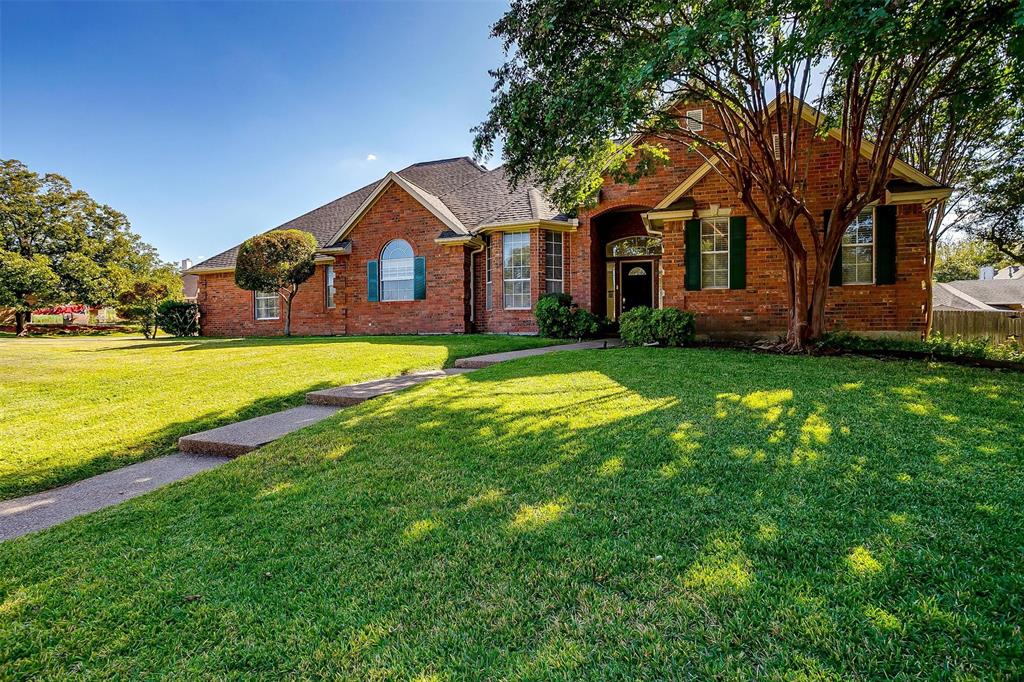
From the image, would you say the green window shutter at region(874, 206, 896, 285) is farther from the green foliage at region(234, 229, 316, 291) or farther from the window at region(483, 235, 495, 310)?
the green foliage at region(234, 229, 316, 291)

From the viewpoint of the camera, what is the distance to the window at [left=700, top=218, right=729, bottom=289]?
11.1 meters

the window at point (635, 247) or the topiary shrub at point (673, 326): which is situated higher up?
the window at point (635, 247)

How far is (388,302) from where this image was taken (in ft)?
52.4

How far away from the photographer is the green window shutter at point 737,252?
1088 cm

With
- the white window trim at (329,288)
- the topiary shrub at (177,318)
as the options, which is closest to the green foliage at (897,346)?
the white window trim at (329,288)

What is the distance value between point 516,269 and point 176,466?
36.7 feet

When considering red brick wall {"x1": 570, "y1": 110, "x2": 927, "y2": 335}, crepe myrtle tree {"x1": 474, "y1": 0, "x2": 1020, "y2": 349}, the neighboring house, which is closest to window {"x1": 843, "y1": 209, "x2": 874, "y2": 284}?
red brick wall {"x1": 570, "y1": 110, "x2": 927, "y2": 335}

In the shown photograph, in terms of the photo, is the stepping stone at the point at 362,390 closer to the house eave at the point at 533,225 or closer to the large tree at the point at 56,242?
the house eave at the point at 533,225

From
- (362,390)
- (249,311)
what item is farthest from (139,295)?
(362,390)

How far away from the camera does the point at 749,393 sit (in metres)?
5.14

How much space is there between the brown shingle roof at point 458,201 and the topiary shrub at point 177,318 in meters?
1.82

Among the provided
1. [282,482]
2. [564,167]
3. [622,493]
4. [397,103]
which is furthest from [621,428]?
[397,103]

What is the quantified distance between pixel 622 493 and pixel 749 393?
317 centimetres

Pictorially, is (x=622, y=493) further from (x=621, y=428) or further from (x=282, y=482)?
(x=282, y=482)
